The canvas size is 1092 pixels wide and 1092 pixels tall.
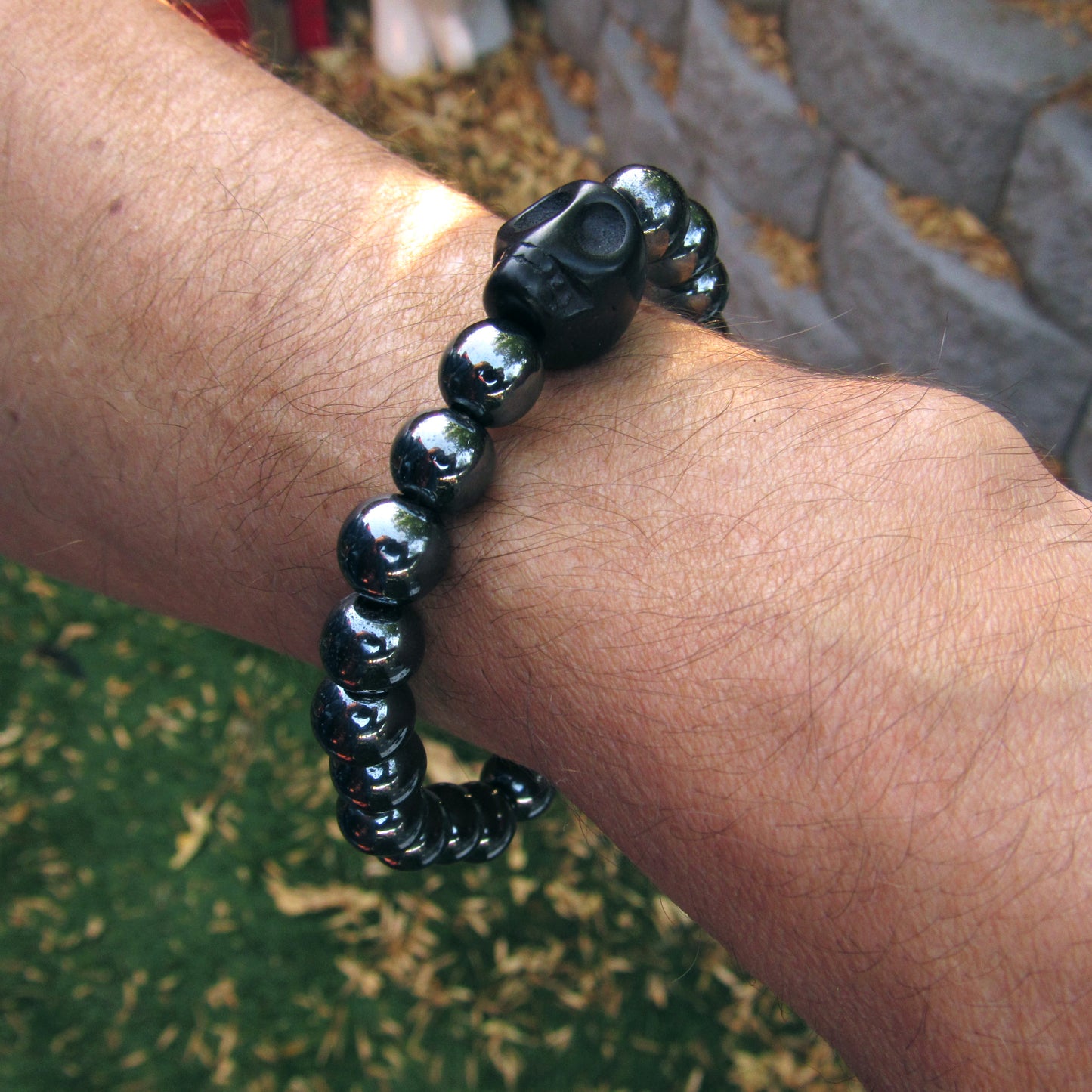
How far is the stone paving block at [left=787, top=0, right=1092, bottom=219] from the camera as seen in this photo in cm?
235

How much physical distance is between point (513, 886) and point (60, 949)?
123 cm

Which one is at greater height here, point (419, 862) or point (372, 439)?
point (372, 439)

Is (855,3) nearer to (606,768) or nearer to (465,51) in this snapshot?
(606,768)

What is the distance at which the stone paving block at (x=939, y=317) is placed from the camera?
8.36ft

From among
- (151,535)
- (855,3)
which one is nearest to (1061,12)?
(855,3)

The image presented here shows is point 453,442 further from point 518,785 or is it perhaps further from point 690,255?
point 518,785

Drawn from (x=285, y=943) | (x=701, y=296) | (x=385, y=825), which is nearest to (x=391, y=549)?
(x=385, y=825)

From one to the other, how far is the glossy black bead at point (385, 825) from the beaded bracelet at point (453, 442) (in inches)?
0.8

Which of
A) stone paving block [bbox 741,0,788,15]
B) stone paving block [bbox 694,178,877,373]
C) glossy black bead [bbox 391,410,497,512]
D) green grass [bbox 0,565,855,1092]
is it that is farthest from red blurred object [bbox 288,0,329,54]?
glossy black bead [bbox 391,410,497,512]

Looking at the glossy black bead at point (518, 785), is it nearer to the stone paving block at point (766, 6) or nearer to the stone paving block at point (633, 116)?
the stone paving block at point (766, 6)

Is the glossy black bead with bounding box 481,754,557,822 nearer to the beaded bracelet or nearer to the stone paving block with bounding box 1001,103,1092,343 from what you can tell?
the beaded bracelet

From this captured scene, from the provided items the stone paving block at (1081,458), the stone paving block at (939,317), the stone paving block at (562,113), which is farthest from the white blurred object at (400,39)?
the stone paving block at (1081,458)

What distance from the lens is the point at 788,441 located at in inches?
52.2

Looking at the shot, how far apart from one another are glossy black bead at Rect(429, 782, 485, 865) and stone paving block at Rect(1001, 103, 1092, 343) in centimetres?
189
